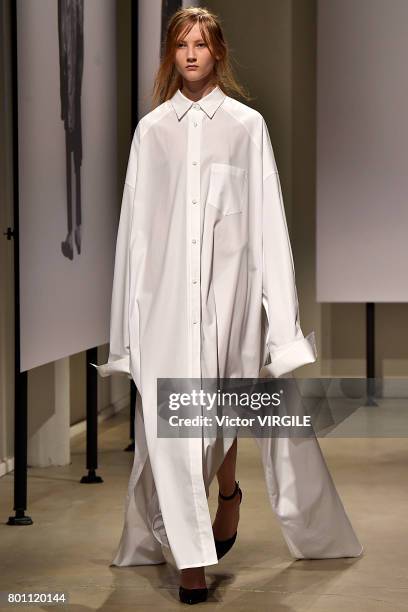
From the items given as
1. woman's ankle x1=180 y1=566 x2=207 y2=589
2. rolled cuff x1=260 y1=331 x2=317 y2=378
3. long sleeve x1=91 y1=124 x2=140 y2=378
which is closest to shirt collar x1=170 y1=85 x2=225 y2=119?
long sleeve x1=91 y1=124 x2=140 y2=378

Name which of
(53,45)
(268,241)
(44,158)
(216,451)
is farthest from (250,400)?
(53,45)

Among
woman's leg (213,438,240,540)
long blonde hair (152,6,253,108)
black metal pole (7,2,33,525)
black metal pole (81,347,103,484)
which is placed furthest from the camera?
black metal pole (81,347,103,484)

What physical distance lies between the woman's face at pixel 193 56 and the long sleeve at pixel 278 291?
222mm

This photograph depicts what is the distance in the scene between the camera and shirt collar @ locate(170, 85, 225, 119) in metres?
2.70

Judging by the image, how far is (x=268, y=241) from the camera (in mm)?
2697

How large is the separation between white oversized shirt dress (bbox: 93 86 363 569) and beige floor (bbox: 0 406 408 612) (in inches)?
9.7

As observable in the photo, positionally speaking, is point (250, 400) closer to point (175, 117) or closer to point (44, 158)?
point (175, 117)

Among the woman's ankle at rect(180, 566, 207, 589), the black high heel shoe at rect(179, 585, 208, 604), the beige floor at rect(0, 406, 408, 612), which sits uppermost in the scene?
the woman's ankle at rect(180, 566, 207, 589)

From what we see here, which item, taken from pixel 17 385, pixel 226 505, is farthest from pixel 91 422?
pixel 226 505

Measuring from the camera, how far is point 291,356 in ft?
8.74

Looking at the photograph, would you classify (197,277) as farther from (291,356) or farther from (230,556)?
(230,556)

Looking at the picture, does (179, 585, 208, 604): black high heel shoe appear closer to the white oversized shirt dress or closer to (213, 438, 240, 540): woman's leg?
the white oversized shirt dress

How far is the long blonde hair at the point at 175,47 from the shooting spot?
103 inches

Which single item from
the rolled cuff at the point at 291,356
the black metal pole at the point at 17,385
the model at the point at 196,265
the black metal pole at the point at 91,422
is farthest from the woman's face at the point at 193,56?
the black metal pole at the point at 91,422
